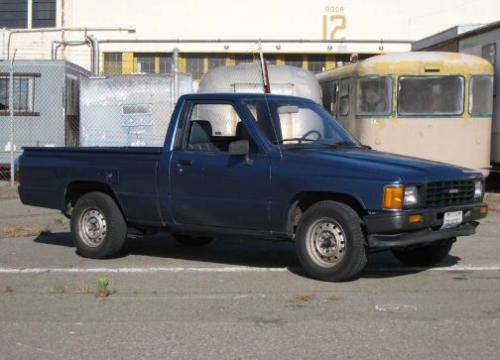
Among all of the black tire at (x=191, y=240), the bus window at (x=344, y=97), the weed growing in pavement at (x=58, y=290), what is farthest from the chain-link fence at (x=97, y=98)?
the weed growing in pavement at (x=58, y=290)

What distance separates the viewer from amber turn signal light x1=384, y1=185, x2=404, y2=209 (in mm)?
6680

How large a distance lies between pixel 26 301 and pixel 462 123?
386 inches

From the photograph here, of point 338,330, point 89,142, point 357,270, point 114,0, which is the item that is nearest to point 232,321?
point 338,330

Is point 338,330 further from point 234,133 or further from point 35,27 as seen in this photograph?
point 35,27

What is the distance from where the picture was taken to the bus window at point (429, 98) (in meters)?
14.1

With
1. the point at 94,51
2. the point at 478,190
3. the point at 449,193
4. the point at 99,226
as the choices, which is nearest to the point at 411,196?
the point at 449,193

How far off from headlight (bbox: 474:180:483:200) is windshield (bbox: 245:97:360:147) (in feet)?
4.44

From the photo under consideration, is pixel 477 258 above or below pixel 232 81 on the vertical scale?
below

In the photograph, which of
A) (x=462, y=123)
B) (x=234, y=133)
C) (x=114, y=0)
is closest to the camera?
A: (x=234, y=133)

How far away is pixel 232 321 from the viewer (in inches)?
235

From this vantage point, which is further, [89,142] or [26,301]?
[89,142]

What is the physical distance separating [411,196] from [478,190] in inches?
46.8

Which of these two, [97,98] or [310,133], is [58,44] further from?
[310,133]

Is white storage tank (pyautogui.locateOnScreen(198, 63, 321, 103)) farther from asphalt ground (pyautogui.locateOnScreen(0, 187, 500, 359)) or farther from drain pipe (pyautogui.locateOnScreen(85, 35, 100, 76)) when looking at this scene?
drain pipe (pyautogui.locateOnScreen(85, 35, 100, 76))
